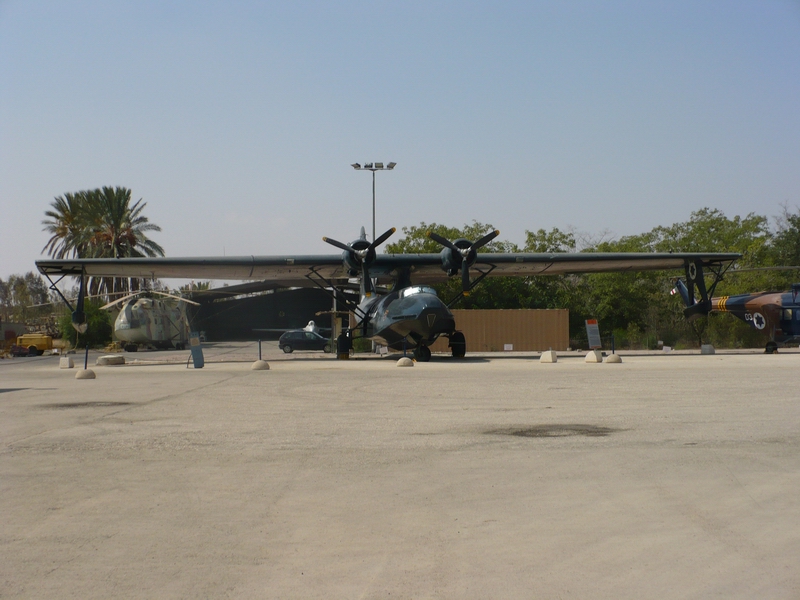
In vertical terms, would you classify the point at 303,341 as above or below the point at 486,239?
below

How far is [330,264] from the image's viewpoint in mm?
30328

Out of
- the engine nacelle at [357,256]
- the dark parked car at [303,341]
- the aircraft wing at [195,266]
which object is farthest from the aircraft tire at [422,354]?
the dark parked car at [303,341]

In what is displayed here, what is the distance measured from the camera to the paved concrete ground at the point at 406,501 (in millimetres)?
4301

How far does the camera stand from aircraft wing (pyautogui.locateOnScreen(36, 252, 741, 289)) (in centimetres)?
2934

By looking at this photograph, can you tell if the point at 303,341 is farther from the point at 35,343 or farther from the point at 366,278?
→ the point at 35,343

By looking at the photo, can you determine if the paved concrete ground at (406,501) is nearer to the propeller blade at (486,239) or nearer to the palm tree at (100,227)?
the propeller blade at (486,239)

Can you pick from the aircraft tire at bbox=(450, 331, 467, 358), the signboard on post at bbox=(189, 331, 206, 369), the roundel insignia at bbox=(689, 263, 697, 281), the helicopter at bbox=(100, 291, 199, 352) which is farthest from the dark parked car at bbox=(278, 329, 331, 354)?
the roundel insignia at bbox=(689, 263, 697, 281)

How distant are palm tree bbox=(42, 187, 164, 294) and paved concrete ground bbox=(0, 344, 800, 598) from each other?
43443 millimetres

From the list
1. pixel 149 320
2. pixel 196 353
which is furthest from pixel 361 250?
pixel 149 320

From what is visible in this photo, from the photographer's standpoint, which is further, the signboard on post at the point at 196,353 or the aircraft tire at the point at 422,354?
the aircraft tire at the point at 422,354

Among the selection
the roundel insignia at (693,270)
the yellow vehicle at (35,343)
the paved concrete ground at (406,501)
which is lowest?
the paved concrete ground at (406,501)

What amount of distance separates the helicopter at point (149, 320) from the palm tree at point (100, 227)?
21.4 ft

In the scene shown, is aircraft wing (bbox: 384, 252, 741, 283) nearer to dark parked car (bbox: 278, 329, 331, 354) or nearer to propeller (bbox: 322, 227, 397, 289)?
propeller (bbox: 322, 227, 397, 289)

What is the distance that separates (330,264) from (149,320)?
18.8 metres
